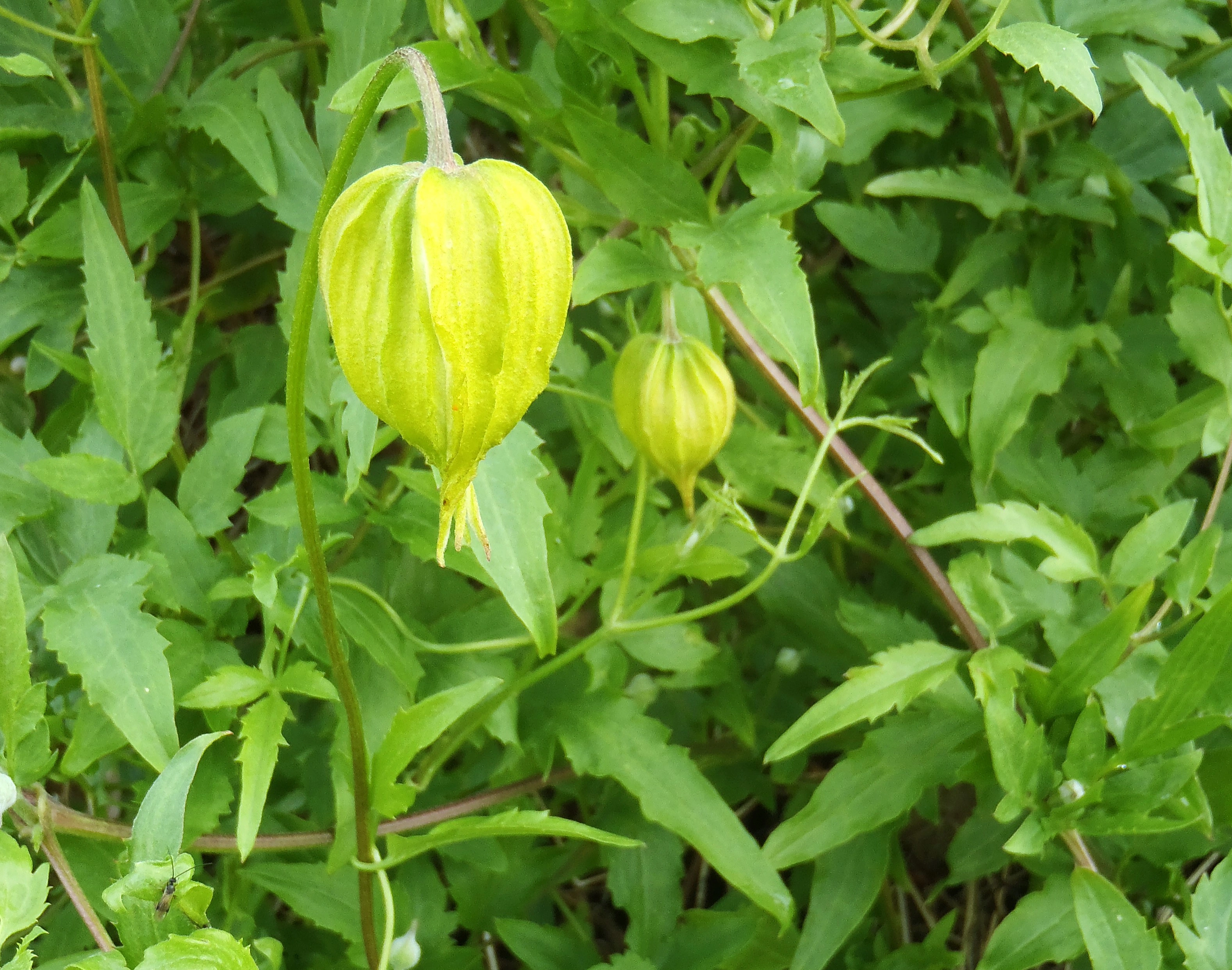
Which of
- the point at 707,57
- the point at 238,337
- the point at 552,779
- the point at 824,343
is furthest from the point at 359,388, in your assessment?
the point at 824,343

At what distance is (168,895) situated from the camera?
2.15 ft

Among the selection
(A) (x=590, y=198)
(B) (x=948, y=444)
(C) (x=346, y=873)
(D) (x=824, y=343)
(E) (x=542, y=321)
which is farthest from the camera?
(D) (x=824, y=343)

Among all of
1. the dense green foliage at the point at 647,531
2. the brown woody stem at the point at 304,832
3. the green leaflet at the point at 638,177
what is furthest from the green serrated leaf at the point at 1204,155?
the brown woody stem at the point at 304,832

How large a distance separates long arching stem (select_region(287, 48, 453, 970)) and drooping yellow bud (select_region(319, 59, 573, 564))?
1cm

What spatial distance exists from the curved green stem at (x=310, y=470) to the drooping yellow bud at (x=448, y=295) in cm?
2

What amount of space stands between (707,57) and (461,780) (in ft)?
2.35

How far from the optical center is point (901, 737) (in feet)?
3.22

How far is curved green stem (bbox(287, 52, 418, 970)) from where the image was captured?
0.53 m

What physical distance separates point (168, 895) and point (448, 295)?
40 cm

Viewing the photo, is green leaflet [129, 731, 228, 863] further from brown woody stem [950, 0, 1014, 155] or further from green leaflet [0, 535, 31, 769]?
brown woody stem [950, 0, 1014, 155]

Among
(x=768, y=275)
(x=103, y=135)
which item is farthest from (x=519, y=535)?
(x=103, y=135)

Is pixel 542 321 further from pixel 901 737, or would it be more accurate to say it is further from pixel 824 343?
pixel 824 343

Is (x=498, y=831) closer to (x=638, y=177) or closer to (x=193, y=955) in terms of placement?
(x=193, y=955)

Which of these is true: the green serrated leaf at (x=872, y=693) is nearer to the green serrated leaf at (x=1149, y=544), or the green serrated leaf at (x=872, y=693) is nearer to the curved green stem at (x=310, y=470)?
the green serrated leaf at (x=1149, y=544)
